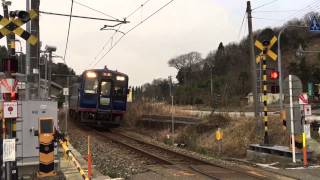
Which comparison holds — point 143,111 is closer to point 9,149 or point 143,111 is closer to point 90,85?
point 90,85

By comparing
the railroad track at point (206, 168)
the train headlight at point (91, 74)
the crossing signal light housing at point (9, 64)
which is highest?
the train headlight at point (91, 74)

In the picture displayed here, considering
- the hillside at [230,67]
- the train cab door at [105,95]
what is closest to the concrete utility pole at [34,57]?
the train cab door at [105,95]

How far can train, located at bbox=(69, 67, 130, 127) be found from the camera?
31.5 m

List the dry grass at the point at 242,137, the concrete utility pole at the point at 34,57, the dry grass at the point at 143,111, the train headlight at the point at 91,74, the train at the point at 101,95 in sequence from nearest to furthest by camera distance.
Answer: the concrete utility pole at the point at 34,57
the dry grass at the point at 242,137
the train headlight at the point at 91,74
the train at the point at 101,95
the dry grass at the point at 143,111

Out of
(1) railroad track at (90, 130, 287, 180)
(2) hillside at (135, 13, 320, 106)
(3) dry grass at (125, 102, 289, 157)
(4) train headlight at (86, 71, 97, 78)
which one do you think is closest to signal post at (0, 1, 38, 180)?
(1) railroad track at (90, 130, 287, 180)

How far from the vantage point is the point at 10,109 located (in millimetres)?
10086

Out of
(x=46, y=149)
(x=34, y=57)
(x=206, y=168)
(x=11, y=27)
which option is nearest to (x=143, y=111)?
(x=34, y=57)

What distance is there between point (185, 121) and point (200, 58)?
8844 cm

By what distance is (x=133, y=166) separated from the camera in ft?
48.1

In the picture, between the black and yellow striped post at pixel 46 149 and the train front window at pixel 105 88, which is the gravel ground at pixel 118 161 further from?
the train front window at pixel 105 88

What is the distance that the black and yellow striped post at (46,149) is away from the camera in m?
12.2

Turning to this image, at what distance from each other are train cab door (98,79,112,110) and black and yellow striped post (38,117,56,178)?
19.3 metres

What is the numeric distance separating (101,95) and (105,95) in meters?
0.27

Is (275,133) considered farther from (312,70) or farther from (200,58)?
(200,58)
